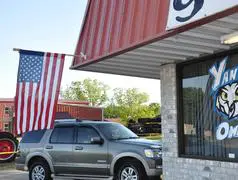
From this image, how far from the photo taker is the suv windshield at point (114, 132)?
11336 mm

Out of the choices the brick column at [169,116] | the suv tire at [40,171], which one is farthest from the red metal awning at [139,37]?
the suv tire at [40,171]

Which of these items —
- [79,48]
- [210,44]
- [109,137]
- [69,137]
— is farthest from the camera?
[69,137]

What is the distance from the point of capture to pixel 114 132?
1159 centimetres

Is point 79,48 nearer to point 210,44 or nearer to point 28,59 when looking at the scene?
point 28,59

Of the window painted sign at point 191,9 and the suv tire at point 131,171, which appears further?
the suv tire at point 131,171

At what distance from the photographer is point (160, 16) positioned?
22.7 feet

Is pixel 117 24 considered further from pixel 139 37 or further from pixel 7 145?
pixel 7 145

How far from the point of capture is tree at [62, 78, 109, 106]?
91.8m

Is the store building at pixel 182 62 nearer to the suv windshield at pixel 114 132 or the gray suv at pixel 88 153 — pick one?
the gray suv at pixel 88 153

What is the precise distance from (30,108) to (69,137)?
327 centimetres

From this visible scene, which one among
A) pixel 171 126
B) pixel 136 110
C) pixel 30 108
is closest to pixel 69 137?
pixel 30 108

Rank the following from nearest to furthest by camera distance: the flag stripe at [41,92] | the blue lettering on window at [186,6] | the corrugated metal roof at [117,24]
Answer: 1. the blue lettering on window at [186,6]
2. the corrugated metal roof at [117,24]
3. the flag stripe at [41,92]

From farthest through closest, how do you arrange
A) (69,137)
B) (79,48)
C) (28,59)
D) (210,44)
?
(69,137)
(79,48)
(28,59)
(210,44)

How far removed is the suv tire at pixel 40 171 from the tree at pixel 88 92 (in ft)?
260
